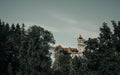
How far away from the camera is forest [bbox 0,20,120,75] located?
4853 cm

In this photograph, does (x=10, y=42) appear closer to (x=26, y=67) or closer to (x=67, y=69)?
(x=26, y=67)

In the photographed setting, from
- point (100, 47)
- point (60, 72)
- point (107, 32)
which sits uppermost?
point (107, 32)

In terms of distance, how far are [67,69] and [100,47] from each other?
37271 mm

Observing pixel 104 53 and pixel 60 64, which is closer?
pixel 104 53

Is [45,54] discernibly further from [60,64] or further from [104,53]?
[60,64]

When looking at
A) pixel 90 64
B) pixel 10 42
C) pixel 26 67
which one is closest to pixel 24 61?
pixel 26 67

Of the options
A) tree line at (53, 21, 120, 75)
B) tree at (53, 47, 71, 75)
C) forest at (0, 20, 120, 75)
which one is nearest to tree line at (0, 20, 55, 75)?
forest at (0, 20, 120, 75)

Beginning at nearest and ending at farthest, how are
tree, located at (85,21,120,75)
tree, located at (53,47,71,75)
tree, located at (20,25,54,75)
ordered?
tree, located at (85,21,120,75)
tree, located at (20,25,54,75)
tree, located at (53,47,71,75)

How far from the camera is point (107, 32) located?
5209 cm

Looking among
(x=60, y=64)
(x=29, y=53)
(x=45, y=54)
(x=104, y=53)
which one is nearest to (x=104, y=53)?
(x=104, y=53)

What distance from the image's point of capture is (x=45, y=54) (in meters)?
58.2

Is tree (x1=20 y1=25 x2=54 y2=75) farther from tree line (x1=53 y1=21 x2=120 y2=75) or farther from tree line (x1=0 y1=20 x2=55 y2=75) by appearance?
tree line (x1=53 y1=21 x2=120 y2=75)

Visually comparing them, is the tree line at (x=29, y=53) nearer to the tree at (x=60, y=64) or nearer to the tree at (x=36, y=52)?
the tree at (x=36, y=52)

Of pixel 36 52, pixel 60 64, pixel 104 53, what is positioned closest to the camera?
pixel 104 53
